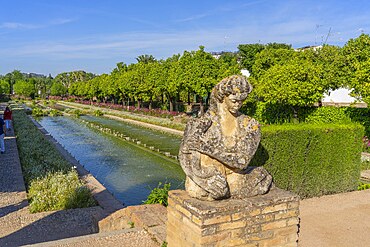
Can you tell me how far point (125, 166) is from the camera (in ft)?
42.0

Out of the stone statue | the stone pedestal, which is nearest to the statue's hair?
Answer: the stone statue

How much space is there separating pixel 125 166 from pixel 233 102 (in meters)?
9.64

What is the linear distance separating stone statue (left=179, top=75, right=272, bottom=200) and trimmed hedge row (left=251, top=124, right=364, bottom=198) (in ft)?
11.4

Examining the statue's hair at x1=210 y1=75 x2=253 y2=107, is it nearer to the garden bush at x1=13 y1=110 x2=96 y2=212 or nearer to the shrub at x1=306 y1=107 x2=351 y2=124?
the garden bush at x1=13 y1=110 x2=96 y2=212

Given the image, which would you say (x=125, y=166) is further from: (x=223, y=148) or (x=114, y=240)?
(x=223, y=148)

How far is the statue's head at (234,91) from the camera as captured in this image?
12.1 ft

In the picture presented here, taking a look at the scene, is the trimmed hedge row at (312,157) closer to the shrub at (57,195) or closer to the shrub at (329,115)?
the shrub at (57,195)

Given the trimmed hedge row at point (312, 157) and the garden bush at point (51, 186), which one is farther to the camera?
the trimmed hedge row at point (312, 157)

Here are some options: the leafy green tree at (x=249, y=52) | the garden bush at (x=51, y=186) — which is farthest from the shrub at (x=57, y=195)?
the leafy green tree at (x=249, y=52)

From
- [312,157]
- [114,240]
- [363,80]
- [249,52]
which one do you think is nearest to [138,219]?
[114,240]

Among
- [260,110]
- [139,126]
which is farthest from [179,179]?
[139,126]

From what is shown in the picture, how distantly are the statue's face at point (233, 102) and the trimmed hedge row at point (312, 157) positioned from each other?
3676 mm

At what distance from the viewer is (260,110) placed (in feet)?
70.7

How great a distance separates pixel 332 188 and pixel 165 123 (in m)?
16.4
